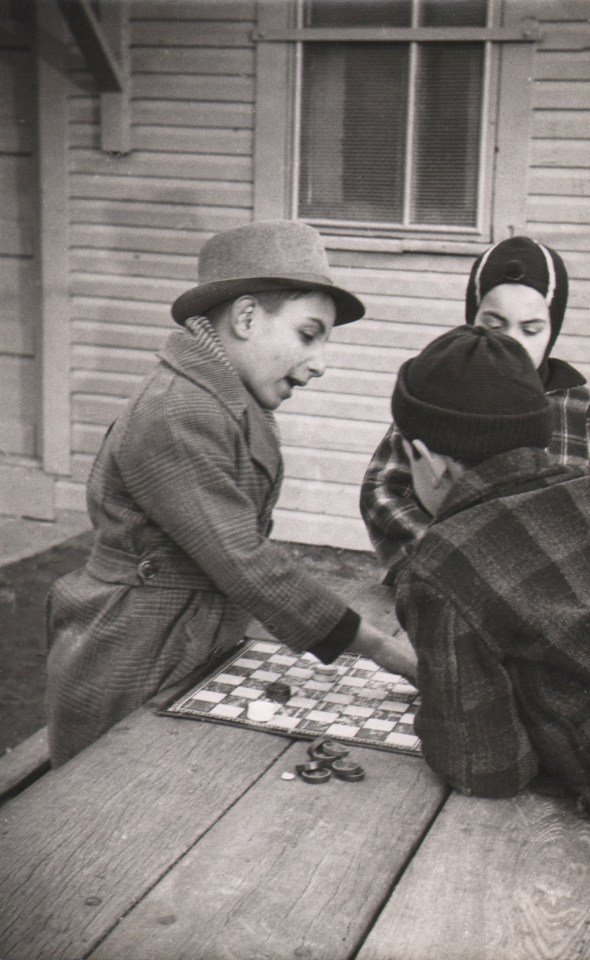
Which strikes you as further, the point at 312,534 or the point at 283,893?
the point at 312,534

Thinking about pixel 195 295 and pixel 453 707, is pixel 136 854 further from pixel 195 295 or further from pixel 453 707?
pixel 195 295

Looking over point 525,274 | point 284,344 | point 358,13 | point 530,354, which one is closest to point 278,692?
point 284,344

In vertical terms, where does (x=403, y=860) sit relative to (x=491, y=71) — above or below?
below

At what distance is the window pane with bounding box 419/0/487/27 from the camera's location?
5.65m

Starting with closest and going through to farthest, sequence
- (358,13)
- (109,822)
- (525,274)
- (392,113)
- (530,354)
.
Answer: (109,822) → (530,354) → (525,274) → (358,13) → (392,113)

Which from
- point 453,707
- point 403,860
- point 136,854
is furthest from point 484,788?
point 136,854

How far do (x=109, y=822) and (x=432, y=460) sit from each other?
775mm

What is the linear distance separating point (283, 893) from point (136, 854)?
9.2 inches

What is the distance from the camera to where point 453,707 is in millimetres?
1759

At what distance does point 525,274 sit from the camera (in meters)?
3.08

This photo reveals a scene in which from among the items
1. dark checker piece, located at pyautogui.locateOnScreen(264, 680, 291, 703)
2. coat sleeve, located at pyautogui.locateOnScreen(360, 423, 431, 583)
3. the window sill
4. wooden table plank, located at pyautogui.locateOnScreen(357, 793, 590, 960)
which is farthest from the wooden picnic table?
the window sill

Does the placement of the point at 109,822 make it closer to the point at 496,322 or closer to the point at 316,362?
the point at 316,362

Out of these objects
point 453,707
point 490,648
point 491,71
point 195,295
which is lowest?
point 453,707

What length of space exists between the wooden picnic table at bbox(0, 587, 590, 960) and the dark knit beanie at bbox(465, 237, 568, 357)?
64.1 inches
